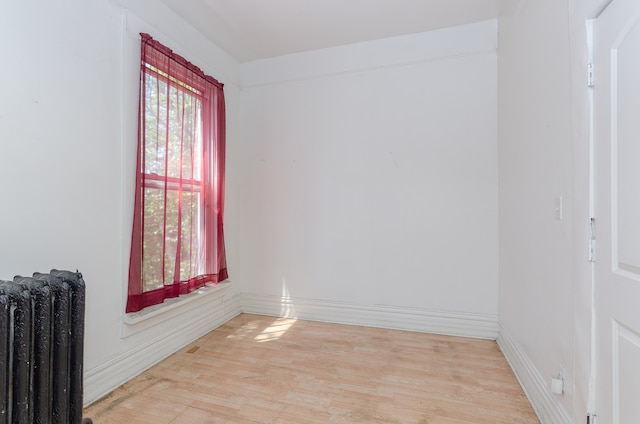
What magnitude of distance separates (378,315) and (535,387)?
1.51m

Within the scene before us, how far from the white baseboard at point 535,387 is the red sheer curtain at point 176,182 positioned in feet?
8.65

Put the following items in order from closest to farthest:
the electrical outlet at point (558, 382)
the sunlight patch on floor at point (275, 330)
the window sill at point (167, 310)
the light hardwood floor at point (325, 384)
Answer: the electrical outlet at point (558, 382)
the light hardwood floor at point (325, 384)
the window sill at point (167, 310)
the sunlight patch on floor at point (275, 330)

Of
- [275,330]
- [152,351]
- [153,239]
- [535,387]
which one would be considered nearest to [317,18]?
[153,239]

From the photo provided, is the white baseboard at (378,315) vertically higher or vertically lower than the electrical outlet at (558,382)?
lower

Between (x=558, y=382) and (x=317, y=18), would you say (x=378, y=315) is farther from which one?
(x=317, y=18)

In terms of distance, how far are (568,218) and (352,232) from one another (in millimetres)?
2011

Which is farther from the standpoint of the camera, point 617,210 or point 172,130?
point 172,130

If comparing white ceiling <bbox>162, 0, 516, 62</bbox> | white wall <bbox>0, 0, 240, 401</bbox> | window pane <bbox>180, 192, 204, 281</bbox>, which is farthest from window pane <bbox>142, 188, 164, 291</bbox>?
white ceiling <bbox>162, 0, 516, 62</bbox>

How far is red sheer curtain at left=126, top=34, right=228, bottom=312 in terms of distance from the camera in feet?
7.54

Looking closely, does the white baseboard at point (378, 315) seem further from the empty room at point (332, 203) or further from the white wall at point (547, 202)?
the white wall at point (547, 202)

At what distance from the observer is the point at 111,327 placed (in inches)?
83.5

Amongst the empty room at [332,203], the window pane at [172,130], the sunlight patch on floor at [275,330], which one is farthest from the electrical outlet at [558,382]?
the window pane at [172,130]

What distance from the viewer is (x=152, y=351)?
243cm

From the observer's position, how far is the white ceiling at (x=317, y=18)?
8.67 ft
